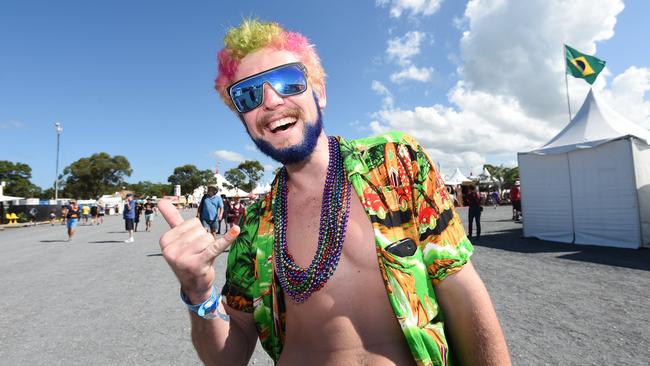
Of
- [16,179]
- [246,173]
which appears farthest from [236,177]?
[16,179]

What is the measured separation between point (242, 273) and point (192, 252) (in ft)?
1.17

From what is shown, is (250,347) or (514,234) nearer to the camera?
(250,347)

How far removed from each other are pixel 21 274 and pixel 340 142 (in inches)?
346

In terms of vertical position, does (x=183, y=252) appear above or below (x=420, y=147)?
below

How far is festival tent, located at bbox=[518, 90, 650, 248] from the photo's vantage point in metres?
7.97

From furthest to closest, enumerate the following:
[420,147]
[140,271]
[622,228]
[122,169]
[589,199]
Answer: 1. [122,169]
2. [589,199]
3. [622,228]
4. [140,271]
5. [420,147]

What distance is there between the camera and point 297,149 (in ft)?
4.15

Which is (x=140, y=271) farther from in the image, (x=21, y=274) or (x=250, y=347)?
(x=250, y=347)

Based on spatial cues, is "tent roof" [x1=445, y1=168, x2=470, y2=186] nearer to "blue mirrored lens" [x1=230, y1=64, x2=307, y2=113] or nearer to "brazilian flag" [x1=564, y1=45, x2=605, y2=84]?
"brazilian flag" [x1=564, y1=45, x2=605, y2=84]

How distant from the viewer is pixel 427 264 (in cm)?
105

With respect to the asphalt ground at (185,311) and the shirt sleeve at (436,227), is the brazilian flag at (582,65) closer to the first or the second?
the asphalt ground at (185,311)

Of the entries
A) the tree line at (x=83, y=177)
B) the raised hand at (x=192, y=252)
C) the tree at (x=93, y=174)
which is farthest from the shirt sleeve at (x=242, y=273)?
the tree at (x=93, y=174)

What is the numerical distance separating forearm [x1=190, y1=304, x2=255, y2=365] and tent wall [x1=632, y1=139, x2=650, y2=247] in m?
10.1

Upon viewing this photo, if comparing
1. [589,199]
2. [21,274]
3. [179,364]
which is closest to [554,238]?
[589,199]
